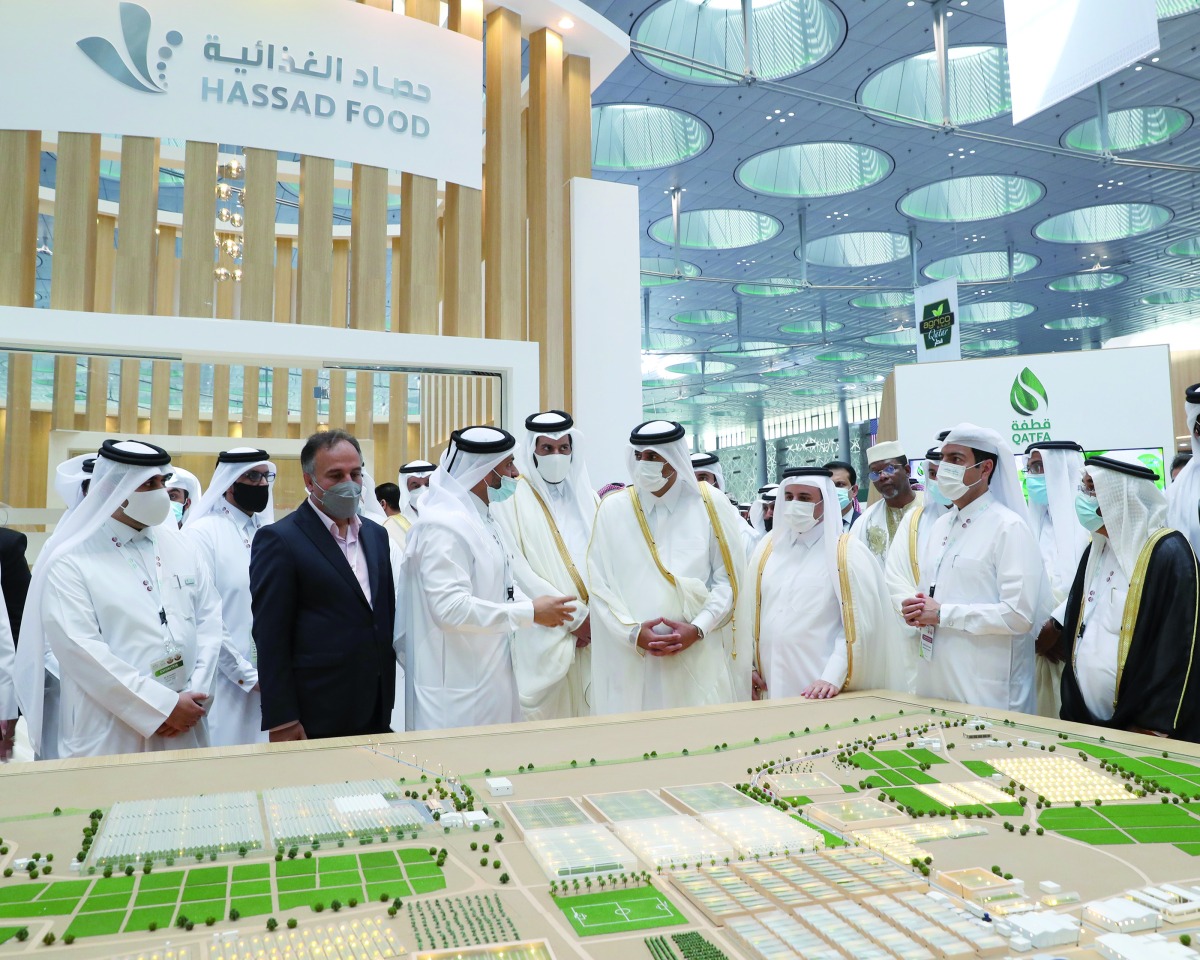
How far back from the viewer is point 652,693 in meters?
4.08

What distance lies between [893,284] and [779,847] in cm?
2058

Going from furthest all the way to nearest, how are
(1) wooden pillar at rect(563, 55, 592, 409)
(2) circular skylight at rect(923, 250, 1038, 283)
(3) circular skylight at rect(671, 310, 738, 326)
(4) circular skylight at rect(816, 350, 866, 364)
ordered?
(4) circular skylight at rect(816, 350, 866, 364)
(3) circular skylight at rect(671, 310, 738, 326)
(2) circular skylight at rect(923, 250, 1038, 283)
(1) wooden pillar at rect(563, 55, 592, 409)

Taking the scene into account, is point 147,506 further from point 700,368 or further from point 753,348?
point 700,368

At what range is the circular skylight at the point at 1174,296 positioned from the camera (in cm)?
2164

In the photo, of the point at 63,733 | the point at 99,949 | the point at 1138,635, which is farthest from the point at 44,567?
the point at 1138,635

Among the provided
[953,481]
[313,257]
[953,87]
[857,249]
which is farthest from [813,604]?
[857,249]

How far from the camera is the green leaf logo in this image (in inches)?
340

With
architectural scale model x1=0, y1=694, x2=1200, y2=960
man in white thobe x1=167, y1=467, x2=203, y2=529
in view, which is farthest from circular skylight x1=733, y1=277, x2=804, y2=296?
architectural scale model x1=0, y1=694, x2=1200, y2=960

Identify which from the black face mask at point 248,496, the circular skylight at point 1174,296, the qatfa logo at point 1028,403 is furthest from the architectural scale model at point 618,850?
the circular skylight at point 1174,296

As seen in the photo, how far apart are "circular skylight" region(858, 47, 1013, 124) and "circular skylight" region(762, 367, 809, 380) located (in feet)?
51.9

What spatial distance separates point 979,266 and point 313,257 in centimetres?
1654

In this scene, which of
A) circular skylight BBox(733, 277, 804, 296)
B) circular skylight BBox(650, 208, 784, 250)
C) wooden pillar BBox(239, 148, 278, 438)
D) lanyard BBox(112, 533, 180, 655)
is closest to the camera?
lanyard BBox(112, 533, 180, 655)

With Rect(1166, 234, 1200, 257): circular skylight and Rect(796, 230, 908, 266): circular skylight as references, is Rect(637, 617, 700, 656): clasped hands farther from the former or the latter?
Rect(1166, 234, 1200, 257): circular skylight

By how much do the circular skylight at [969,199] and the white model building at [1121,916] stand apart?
15.8 meters
